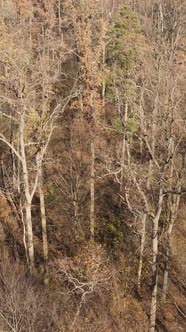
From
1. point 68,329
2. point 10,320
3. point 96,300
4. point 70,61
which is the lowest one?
point 96,300

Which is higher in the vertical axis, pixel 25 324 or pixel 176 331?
pixel 25 324

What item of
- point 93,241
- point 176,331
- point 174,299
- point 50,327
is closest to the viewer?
point 50,327

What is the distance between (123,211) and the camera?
28328mm

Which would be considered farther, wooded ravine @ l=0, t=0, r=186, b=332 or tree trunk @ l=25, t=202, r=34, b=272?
tree trunk @ l=25, t=202, r=34, b=272

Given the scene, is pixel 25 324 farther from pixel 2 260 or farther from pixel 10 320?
pixel 2 260

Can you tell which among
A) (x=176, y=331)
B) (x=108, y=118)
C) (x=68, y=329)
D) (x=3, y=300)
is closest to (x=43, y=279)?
(x=68, y=329)

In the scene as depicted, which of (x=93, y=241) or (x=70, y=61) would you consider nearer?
(x=93, y=241)

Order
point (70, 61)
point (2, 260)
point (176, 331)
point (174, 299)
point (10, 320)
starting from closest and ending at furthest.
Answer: point (10, 320) < point (2, 260) < point (176, 331) < point (174, 299) < point (70, 61)

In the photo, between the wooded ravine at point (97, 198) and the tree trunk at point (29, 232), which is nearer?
the wooded ravine at point (97, 198)

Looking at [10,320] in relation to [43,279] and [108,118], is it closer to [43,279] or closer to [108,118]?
[43,279]

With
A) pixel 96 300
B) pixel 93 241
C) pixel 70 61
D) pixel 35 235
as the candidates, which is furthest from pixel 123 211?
pixel 70 61

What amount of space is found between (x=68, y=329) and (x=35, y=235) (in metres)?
10.2

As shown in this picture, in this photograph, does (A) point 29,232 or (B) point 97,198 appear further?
(B) point 97,198

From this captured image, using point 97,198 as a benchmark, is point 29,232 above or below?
above
